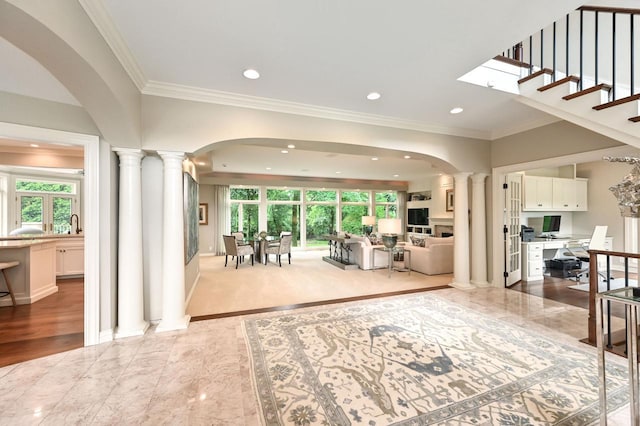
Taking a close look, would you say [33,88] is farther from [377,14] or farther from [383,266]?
[383,266]

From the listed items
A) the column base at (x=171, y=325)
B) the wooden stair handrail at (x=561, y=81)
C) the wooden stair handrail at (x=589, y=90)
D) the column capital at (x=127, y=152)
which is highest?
the wooden stair handrail at (x=561, y=81)

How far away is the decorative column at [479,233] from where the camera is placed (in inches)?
183

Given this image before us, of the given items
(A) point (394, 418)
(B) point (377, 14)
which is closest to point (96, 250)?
(A) point (394, 418)

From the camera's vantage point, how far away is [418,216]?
10.1m

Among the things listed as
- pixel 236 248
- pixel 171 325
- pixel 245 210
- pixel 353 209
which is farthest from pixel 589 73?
pixel 245 210

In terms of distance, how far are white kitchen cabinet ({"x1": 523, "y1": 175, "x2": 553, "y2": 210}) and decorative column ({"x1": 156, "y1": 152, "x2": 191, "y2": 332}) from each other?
689 cm

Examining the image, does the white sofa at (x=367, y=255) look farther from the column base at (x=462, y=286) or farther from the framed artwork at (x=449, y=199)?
the framed artwork at (x=449, y=199)

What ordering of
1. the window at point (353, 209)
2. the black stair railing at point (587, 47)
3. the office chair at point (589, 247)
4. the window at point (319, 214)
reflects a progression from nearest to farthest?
the black stair railing at point (587, 47) < the office chair at point (589, 247) < the window at point (319, 214) < the window at point (353, 209)

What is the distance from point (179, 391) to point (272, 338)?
3.23ft

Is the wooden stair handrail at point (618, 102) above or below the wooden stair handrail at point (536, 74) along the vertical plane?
below

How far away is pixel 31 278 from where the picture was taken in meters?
3.86

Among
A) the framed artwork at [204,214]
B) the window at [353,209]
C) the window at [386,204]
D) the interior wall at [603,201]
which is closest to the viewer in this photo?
the interior wall at [603,201]

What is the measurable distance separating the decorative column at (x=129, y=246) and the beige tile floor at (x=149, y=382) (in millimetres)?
225

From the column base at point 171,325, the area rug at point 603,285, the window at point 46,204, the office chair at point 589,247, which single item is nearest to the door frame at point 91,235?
the column base at point 171,325
